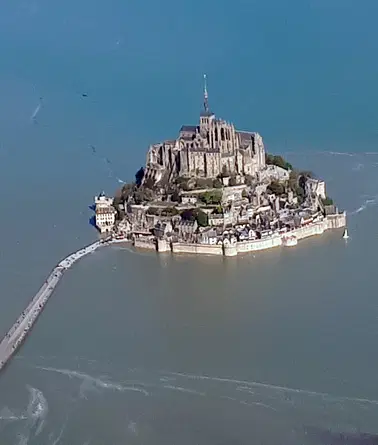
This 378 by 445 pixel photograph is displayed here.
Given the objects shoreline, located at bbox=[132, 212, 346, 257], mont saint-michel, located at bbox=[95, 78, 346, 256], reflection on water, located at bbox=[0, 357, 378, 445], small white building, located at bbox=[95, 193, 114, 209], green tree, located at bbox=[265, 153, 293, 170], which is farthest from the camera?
green tree, located at bbox=[265, 153, 293, 170]

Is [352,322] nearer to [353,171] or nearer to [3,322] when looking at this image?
[3,322]

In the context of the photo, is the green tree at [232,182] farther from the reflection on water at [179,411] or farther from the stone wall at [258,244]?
the reflection on water at [179,411]

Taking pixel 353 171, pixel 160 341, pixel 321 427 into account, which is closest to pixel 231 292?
pixel 160 341

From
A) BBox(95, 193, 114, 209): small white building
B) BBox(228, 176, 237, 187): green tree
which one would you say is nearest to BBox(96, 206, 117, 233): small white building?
BBox(95, 193, 114, 209): small white building

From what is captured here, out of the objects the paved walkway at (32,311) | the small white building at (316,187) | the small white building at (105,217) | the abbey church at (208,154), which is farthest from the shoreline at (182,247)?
the abbey church at (208,154)

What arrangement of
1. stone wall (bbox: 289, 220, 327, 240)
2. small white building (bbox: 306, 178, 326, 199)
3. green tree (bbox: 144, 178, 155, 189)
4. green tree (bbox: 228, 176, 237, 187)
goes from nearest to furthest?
stone wall (bbox: 289, 220, 327, 240)
small white building (bbox: 306, 178, 326, 199)
green tree (bbox: 228, 176, 237, 187)
green tree (bbox: 144, 178, 155, 189)

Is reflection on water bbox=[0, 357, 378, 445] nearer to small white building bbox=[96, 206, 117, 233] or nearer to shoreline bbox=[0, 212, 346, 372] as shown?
shoreline bbox=[0, 212, 346, 372]
